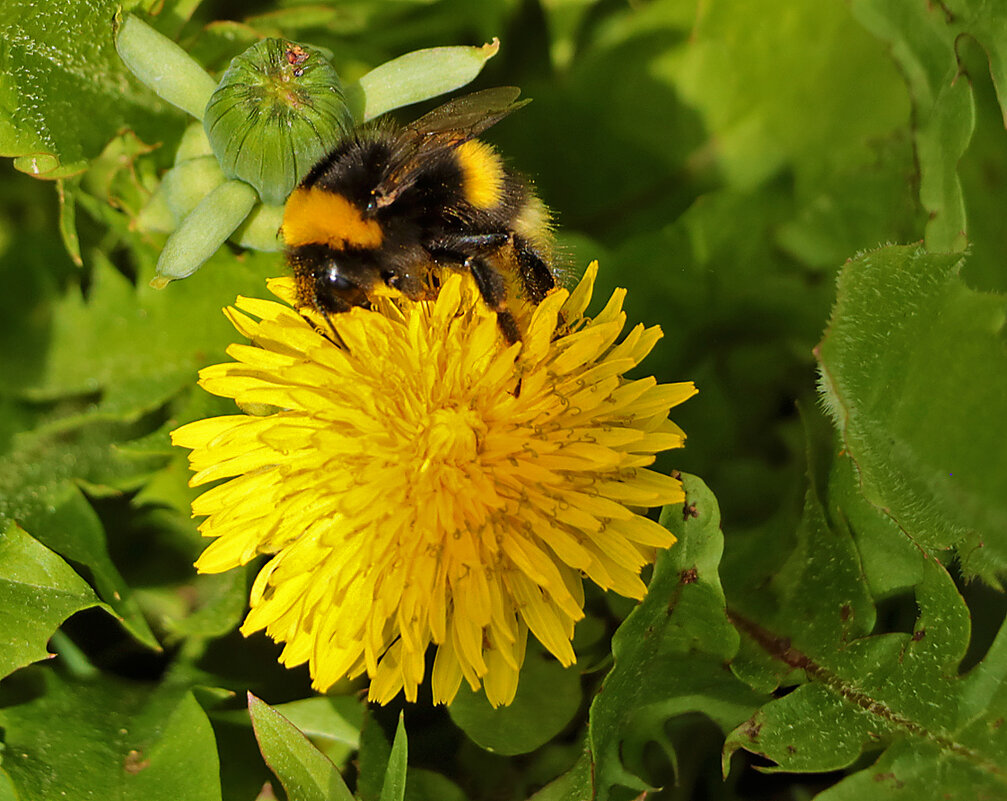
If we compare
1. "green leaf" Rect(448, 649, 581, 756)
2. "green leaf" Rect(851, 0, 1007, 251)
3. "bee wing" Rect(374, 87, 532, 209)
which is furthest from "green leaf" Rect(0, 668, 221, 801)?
"green leaf" Rect(851, 0, 1007, 251)

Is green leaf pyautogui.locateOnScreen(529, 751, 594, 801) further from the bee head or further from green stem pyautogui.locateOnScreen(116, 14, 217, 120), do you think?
green stem pyautogui.locateOnScreen(116, 14, 217, 120)

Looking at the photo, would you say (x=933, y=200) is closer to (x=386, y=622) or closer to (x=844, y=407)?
(x=844, y=407)

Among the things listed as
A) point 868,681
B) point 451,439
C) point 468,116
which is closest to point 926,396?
point 868,681

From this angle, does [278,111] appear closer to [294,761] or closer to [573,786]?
[294,761]

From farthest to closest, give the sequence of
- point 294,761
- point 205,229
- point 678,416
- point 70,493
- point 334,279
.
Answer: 1. point 678,416
2. point 70,493
3. point 205,229
4. point 294,761
5. point 334,279

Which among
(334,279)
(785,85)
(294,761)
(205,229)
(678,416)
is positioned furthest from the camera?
(785,85)

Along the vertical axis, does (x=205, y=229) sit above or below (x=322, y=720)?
above

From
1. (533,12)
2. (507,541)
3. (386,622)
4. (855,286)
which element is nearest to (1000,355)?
(855,286)
